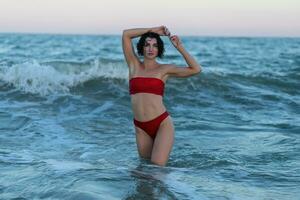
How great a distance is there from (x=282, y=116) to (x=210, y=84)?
5.05 meters

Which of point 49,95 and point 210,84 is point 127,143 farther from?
point 210,84

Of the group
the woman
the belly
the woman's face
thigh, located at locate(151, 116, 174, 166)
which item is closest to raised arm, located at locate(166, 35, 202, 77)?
the woman

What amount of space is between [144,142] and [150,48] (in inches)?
46.2

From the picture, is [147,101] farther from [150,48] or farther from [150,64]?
[150,48]

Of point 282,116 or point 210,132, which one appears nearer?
point 210,132

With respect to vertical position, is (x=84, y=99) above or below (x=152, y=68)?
below

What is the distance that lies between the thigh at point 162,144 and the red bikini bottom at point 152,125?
0.05 m

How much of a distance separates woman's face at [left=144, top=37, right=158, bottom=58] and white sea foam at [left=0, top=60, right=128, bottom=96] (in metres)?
8.53

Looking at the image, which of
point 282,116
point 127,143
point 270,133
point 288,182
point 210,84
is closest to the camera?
point 288,182

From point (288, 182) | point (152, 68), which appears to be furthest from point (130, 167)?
point (288, 182)

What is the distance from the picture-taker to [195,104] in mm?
13852

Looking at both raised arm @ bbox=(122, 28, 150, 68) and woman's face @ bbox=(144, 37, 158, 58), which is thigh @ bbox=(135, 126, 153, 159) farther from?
woman's face @ bbox=(144, 37, 158, 58)

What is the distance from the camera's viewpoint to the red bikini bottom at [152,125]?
6.55 m

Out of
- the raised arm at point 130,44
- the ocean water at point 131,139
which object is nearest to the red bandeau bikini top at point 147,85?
the raised arm at point 130,44
